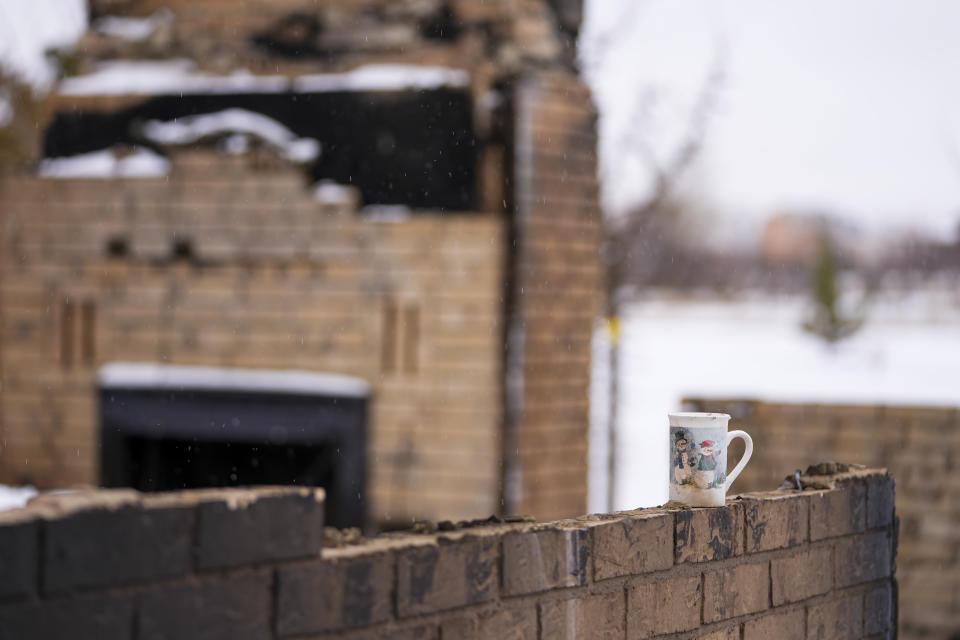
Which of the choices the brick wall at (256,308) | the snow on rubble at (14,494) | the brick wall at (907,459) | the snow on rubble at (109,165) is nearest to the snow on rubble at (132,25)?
the snow on rubble at (109,165)

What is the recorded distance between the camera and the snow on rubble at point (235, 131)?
491 cm

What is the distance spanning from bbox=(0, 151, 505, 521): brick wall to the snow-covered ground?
2.08 m

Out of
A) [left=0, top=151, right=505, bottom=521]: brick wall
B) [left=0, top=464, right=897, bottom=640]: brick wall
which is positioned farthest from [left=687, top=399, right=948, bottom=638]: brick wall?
[left=0, top=464, right=897, bottom=640]: brick wall

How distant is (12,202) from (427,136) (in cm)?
214

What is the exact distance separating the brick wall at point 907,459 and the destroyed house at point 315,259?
91 centimetres

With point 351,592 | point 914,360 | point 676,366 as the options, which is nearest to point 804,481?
point 351,592

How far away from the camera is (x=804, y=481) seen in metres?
2.20

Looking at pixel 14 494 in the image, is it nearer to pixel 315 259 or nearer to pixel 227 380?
pixel 227 380

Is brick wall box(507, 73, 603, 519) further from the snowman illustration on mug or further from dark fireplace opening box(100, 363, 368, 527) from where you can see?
the snowman illustration on mug

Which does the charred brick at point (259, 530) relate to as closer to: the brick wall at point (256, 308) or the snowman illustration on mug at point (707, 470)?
the snowman illustration on mug at point (707, 470)

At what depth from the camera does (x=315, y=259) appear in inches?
190

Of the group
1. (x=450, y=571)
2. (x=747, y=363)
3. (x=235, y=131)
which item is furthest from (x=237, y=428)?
(x=747, y=363)

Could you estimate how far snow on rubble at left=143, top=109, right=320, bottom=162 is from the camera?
193 inches

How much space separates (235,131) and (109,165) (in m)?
0.67
